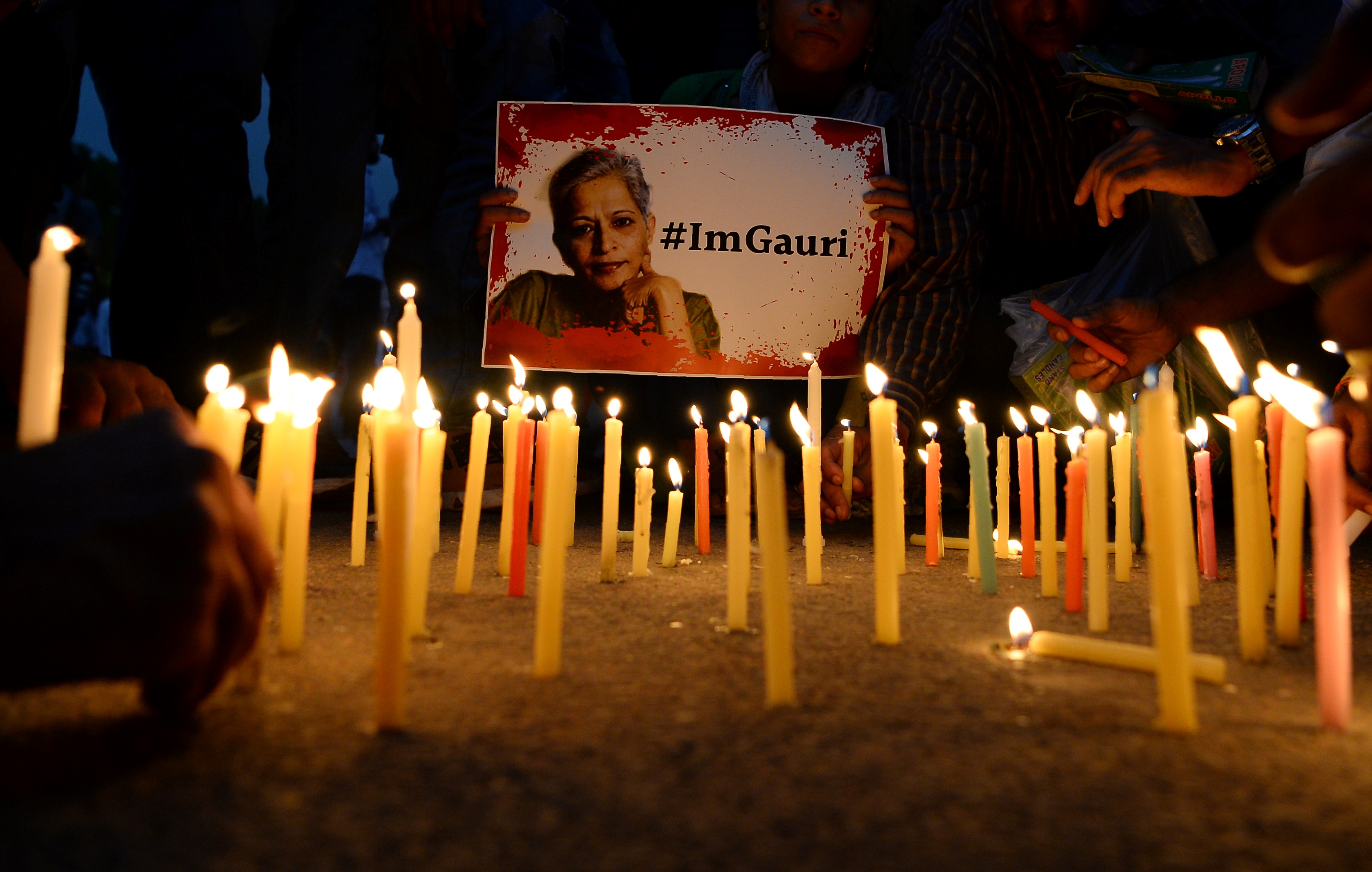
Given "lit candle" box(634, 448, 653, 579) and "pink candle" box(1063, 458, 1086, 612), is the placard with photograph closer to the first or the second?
"lit candle" box(634, 448, 653, 579)

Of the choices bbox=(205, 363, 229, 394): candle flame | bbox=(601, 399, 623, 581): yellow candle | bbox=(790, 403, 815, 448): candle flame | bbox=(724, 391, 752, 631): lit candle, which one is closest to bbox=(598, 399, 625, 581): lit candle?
bbox=(601, 399, 623, 581): yellow candle

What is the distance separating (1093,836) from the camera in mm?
751

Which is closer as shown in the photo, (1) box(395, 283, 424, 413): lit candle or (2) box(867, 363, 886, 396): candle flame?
(1) box(395, 283, 424, 413): lit candle

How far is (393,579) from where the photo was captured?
94 centimetres

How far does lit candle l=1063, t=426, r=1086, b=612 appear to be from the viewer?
1546mm

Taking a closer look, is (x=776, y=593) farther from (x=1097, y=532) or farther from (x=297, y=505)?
(x=1097, y=532)

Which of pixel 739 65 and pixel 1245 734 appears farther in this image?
pixel 739 65

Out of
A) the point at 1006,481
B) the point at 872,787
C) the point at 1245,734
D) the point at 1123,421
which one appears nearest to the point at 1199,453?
the point at 1123,421

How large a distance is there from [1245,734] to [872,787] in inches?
16.7

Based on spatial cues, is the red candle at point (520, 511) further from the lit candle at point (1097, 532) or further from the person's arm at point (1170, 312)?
the person's arm at point (1170, 312)

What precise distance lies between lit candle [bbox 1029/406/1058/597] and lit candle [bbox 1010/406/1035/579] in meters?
0.04

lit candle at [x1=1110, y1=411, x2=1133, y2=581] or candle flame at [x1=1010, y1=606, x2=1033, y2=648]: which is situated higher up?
lit candle at [x1=1110, y1=411, x2=1133, y2=581]

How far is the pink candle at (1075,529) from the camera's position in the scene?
155 cm

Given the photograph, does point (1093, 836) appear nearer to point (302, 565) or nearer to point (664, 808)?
point (664, 808)
